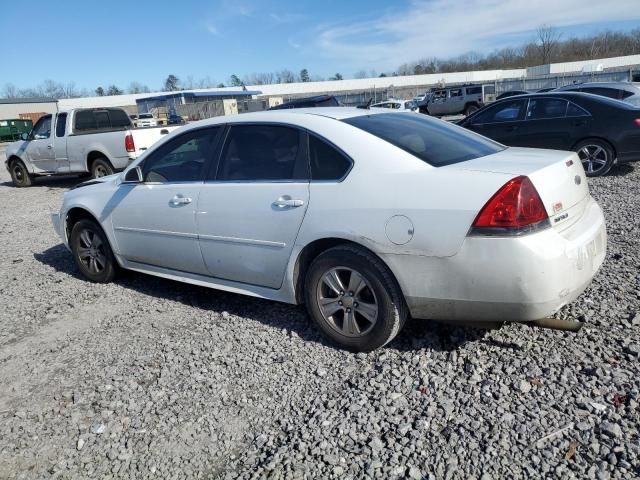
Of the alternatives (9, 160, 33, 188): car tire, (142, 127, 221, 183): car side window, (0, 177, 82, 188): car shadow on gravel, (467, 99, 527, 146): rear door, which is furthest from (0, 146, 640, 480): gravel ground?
(9, 160, 33, 188): car tire

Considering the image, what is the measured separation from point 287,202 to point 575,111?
292 inches

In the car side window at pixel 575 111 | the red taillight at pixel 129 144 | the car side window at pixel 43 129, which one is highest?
the car side window at pixel 43 129

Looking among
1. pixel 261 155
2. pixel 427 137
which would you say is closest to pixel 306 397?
pixel 261 155

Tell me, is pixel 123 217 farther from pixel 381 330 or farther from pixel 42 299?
pixel 381 330

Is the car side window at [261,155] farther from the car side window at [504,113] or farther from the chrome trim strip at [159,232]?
the car side window at [504,113]

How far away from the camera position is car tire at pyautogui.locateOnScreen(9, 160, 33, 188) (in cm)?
1376

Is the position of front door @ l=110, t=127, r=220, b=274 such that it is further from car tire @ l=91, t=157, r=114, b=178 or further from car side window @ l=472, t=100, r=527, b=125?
car tire @ l=91, t=157, r=114, b=178

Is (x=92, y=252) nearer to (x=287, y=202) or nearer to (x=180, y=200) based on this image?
(x=180, y=200)

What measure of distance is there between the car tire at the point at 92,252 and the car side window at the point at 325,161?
104 inches

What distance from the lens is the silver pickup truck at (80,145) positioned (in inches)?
447

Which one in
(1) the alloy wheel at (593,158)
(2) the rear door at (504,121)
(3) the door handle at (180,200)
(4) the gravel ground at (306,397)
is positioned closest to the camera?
(4) the gravel ground at (306,397)

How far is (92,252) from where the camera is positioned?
5199mm

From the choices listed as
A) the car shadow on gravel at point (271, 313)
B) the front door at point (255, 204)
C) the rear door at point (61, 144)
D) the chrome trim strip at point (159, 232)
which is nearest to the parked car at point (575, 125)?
the car shadow on gravel at point (271, 313)

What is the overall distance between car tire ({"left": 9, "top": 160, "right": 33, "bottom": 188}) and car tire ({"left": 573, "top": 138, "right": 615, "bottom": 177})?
44.3 feet
